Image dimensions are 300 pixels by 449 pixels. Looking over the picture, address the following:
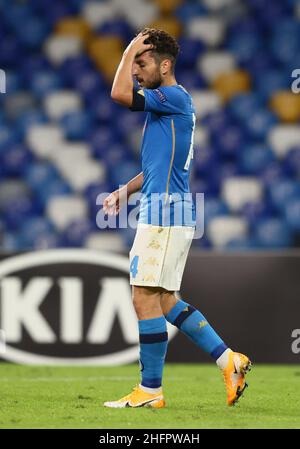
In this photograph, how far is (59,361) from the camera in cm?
680

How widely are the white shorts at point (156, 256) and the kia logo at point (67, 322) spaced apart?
2.28 metres

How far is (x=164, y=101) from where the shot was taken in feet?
14.7

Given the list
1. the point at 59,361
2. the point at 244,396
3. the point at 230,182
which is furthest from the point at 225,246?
the point at 244,396

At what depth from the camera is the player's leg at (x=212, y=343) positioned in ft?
14.9

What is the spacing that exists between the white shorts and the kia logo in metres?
2.28

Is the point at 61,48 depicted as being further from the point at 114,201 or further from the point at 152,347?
the point at 152,347

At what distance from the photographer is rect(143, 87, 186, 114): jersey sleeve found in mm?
4445

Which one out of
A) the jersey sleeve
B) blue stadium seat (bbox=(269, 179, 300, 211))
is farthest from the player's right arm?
blue stadium seat (bbox=(269, 179, 300, 211))

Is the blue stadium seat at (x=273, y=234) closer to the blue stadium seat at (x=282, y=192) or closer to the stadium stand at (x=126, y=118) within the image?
the stadium stand at (x=126, y=118)

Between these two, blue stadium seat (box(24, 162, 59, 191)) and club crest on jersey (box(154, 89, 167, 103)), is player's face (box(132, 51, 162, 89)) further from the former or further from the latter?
blue stadium seat (box(24, 162, 59, 191))

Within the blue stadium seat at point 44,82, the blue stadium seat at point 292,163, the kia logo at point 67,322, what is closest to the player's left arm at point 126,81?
the kia logo at point 67,322

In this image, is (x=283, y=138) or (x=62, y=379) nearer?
(x=62, y=379)

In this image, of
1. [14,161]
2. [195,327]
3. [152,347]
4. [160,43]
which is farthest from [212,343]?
[14,161]

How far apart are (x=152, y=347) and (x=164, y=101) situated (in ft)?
3.48
